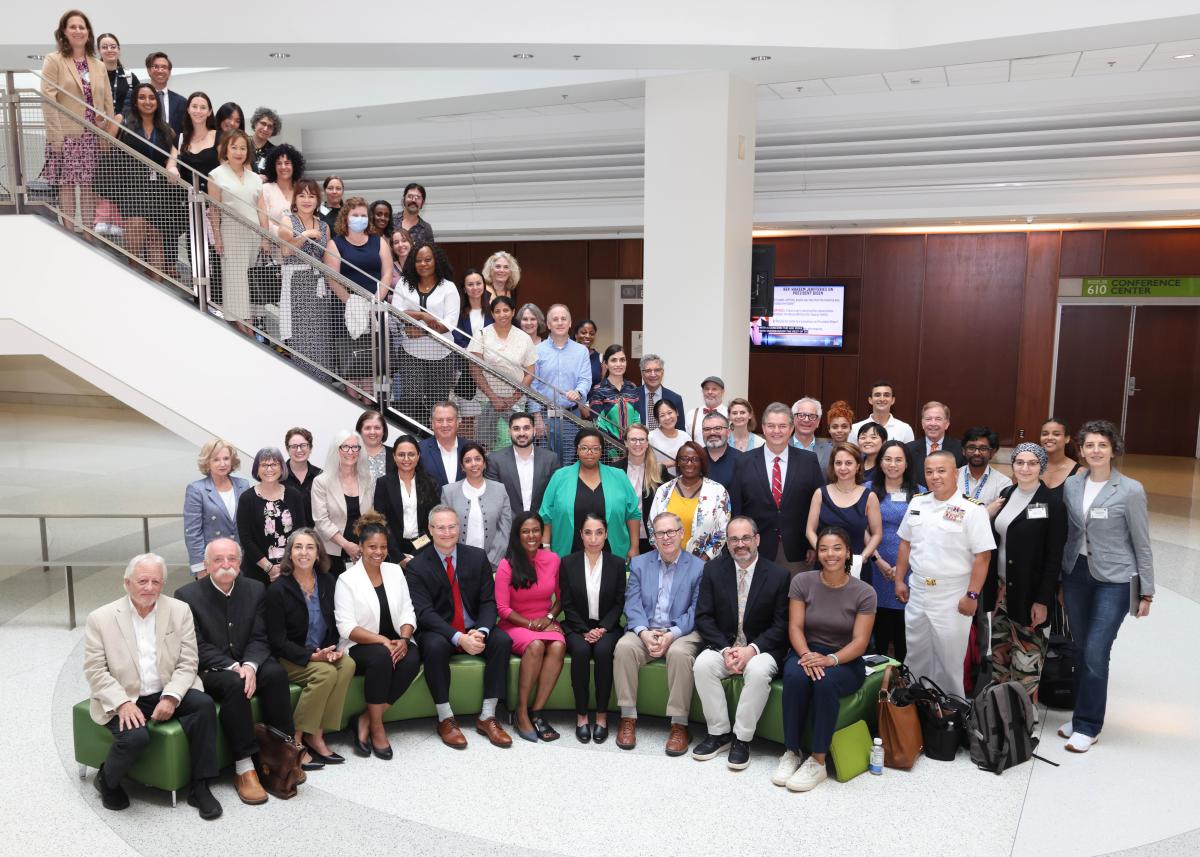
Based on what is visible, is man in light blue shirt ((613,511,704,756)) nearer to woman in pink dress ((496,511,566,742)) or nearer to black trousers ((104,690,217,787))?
woman in pink dress ((496,511,566,742))

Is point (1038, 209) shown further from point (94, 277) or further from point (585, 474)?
point (94, 277)

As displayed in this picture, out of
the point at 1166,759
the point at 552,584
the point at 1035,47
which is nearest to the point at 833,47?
the point at 1035,47

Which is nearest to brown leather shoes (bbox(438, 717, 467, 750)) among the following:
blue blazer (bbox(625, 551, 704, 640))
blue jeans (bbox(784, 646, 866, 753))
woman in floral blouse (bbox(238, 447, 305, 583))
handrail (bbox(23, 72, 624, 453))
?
blue blazer (bbox(625, 551, 704, 640))

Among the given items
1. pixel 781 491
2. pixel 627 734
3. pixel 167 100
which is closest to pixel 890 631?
pixel 781 491

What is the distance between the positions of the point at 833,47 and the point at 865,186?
4.21 m

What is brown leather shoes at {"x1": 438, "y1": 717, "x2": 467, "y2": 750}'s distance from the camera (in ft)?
17.5

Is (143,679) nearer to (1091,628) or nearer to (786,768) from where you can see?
(786,768)

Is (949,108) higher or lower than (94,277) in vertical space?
higher

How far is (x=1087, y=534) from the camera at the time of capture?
17.1 feet

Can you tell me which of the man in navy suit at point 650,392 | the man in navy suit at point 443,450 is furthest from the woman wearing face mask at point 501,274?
the man in navy suit at point 443,450

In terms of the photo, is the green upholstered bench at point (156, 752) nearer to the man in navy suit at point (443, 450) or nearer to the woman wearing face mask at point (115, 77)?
the man in navy suit at point (443, 450)

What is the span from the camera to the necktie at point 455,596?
18.3 ft

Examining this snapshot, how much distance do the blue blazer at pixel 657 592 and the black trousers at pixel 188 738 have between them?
2308mm

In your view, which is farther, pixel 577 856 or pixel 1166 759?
pixel 1166 759
